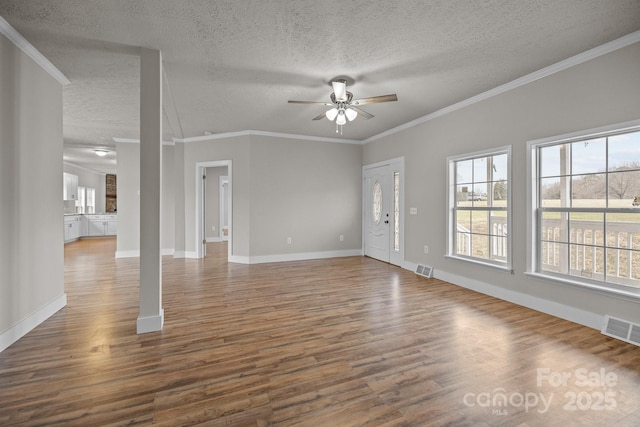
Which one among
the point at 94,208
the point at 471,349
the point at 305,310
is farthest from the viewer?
the point at 94,208

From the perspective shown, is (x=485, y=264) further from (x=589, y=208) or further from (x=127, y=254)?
(x=127, y=254)

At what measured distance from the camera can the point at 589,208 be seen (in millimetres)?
3045

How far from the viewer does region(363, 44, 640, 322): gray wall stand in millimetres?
2752

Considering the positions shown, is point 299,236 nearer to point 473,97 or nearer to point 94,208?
point 473,97

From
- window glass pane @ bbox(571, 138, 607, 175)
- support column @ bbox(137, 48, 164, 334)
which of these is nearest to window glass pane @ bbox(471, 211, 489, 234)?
window glass pane @ bbox(571, 138, 607, 175)

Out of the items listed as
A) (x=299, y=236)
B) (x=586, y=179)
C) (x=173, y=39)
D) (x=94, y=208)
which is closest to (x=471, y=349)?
(x=586, y=179)

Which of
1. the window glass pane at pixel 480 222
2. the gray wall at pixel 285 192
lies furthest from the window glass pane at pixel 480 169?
the gray wall at pixel 285 192

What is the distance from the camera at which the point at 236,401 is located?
182 centimetres

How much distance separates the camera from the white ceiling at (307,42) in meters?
2.29

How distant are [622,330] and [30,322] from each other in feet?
18.4

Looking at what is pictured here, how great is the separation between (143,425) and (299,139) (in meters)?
5.69

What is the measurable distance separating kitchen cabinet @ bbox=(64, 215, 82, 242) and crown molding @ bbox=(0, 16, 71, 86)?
7556mm

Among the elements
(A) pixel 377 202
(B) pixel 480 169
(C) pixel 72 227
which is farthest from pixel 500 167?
(C) pixel 72 227

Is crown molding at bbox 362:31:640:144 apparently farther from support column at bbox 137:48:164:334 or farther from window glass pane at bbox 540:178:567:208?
support column at bbox 137:48:164:334
